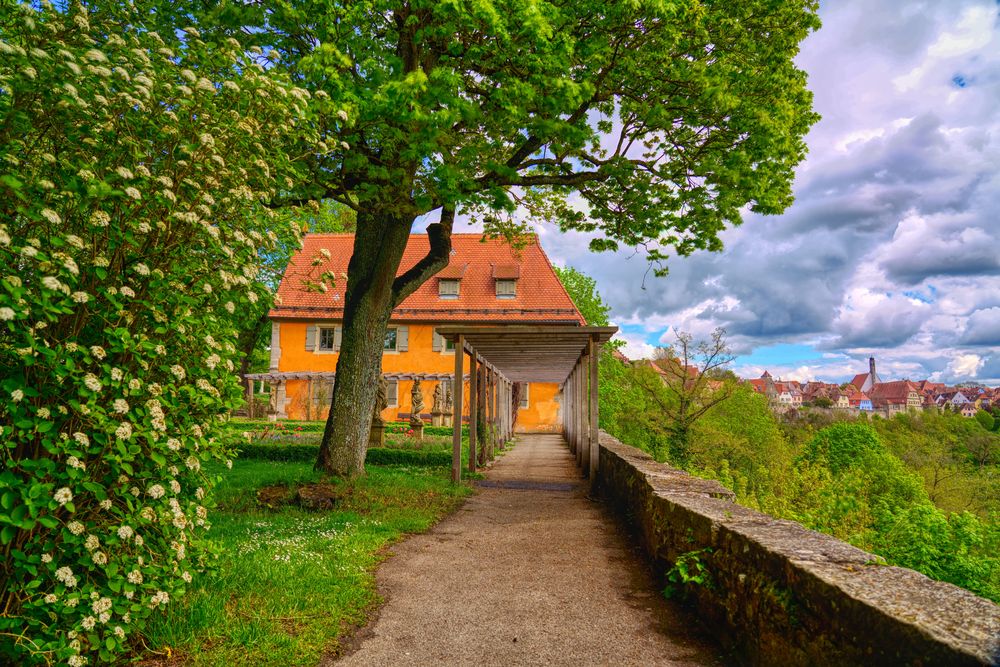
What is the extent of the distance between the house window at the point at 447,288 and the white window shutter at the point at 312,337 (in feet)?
19.6

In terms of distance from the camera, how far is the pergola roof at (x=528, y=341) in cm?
995

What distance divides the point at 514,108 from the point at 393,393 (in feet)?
70.5

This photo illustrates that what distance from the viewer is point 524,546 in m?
6.51

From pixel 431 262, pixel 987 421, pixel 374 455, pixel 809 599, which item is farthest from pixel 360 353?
pixel 987 421

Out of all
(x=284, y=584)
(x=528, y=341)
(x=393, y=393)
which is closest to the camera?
(x=284, y=584)

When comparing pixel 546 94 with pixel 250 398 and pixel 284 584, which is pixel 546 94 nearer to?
pixel 284 584

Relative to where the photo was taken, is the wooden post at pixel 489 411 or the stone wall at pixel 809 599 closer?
the stone wall at pixel 809 599

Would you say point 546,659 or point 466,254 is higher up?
point 466,254

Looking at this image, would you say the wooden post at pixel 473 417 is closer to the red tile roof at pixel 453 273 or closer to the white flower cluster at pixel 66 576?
the white flower cluster at pixel 66 576

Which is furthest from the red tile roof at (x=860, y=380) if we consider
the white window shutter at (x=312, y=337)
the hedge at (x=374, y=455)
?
the hedge at (x=374, y=455)

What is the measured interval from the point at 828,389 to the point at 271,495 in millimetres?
158673

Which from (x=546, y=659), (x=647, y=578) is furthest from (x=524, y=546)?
(x=546, y=659)

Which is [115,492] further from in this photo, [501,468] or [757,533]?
[501,468]

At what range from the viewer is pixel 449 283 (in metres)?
28.7
